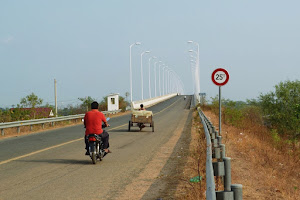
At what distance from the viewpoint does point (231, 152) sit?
14367 mm

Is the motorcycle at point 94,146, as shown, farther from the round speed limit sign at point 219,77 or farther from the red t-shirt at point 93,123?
the round speed limit sign at point 219,77

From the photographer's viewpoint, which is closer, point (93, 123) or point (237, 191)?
point (237, 191)

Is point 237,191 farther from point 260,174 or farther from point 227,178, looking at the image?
point 260,174

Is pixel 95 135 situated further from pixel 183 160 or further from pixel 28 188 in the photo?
pixel 28 188

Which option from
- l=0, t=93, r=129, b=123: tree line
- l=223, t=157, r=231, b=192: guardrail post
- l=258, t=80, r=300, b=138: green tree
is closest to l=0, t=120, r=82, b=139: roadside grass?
l=0, t=93, r=129, b=123: tree line

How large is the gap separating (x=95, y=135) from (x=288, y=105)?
71688 mm

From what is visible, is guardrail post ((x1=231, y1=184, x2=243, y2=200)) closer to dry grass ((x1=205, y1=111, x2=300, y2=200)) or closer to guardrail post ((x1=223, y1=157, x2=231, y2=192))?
guardrail post ((x1=223, y1=157, x2=231, y2=192))

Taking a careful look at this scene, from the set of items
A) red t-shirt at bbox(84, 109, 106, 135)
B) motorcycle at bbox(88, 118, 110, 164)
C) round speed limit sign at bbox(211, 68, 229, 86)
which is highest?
round speed limit sign at bbox(211, 68, 229, 86)

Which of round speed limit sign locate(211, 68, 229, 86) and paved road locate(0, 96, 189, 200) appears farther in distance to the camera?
round speed limit sign locate(211, 68, 229, 86)

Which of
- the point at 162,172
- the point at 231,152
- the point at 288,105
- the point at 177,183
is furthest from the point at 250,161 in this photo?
the point at 288,105

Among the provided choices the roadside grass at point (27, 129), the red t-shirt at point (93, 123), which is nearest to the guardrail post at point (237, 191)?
the red t-shirt at point (93, 123)

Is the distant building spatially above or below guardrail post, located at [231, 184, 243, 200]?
above

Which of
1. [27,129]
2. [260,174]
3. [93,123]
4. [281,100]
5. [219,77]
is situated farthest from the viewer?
[281,100]

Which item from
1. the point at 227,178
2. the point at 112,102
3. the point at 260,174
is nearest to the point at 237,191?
the point at 227,178
